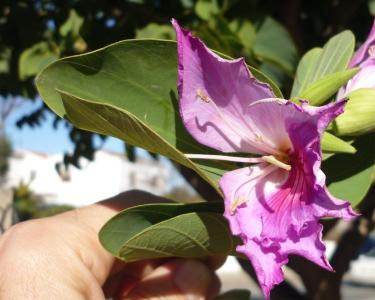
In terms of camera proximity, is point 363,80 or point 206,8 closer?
point 363,80

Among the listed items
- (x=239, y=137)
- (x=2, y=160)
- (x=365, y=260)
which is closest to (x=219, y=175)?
(x=239, y=137)

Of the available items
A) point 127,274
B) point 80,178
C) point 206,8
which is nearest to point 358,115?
point 127,274

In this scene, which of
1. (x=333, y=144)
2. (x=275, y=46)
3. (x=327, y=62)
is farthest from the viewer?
(x=275, y=46)

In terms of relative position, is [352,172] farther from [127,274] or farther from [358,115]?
[127,274]

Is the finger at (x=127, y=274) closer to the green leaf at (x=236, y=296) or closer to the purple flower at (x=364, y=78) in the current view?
the green leaf at (x=236, y=296)

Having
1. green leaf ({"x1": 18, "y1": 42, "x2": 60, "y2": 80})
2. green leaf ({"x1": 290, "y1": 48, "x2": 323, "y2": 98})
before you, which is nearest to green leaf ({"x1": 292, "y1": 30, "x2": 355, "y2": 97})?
green leaf ({"x1": 290, "y1": 48, "x2": 323, "y2": 98})

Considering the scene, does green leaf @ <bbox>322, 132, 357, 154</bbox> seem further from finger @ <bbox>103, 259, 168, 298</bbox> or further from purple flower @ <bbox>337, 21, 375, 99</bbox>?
finger @ <bbox>103, 259, 168, 298</bbox>
